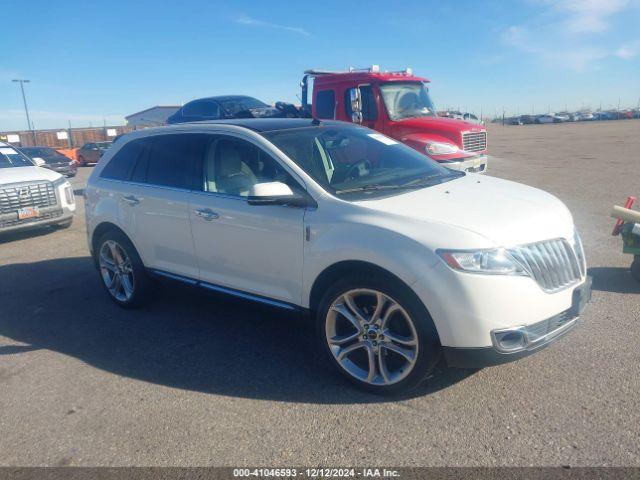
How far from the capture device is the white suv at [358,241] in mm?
3184

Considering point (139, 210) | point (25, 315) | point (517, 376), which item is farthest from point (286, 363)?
point (25, 315)

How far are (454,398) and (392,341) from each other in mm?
541

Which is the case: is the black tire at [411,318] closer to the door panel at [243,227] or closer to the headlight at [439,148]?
the door panel at [243,227]

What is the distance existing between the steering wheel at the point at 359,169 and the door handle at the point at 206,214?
3.65ft

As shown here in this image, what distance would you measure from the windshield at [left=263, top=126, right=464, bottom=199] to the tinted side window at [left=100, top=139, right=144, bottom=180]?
171cm

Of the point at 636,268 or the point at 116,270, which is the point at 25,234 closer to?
the point at 116,270

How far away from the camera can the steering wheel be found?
4184mm

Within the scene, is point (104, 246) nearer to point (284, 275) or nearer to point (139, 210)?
point (139, 210)

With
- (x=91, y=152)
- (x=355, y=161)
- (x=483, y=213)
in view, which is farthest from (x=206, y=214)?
(x=91, y=152)

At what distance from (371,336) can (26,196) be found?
299 inches

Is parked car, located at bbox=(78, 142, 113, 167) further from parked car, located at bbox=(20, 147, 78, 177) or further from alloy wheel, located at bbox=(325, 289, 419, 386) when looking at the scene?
alloy wheel, located at bbox=(325, 289, 419, 386)

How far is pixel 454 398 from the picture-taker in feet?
11.5

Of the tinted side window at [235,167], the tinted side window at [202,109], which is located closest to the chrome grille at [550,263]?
the tinted side window at [235,167]

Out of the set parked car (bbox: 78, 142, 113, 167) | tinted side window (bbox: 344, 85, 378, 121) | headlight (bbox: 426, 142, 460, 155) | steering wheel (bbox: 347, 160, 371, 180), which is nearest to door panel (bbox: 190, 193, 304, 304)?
steering wheel (bbox: 347, 160, 371, 180)
